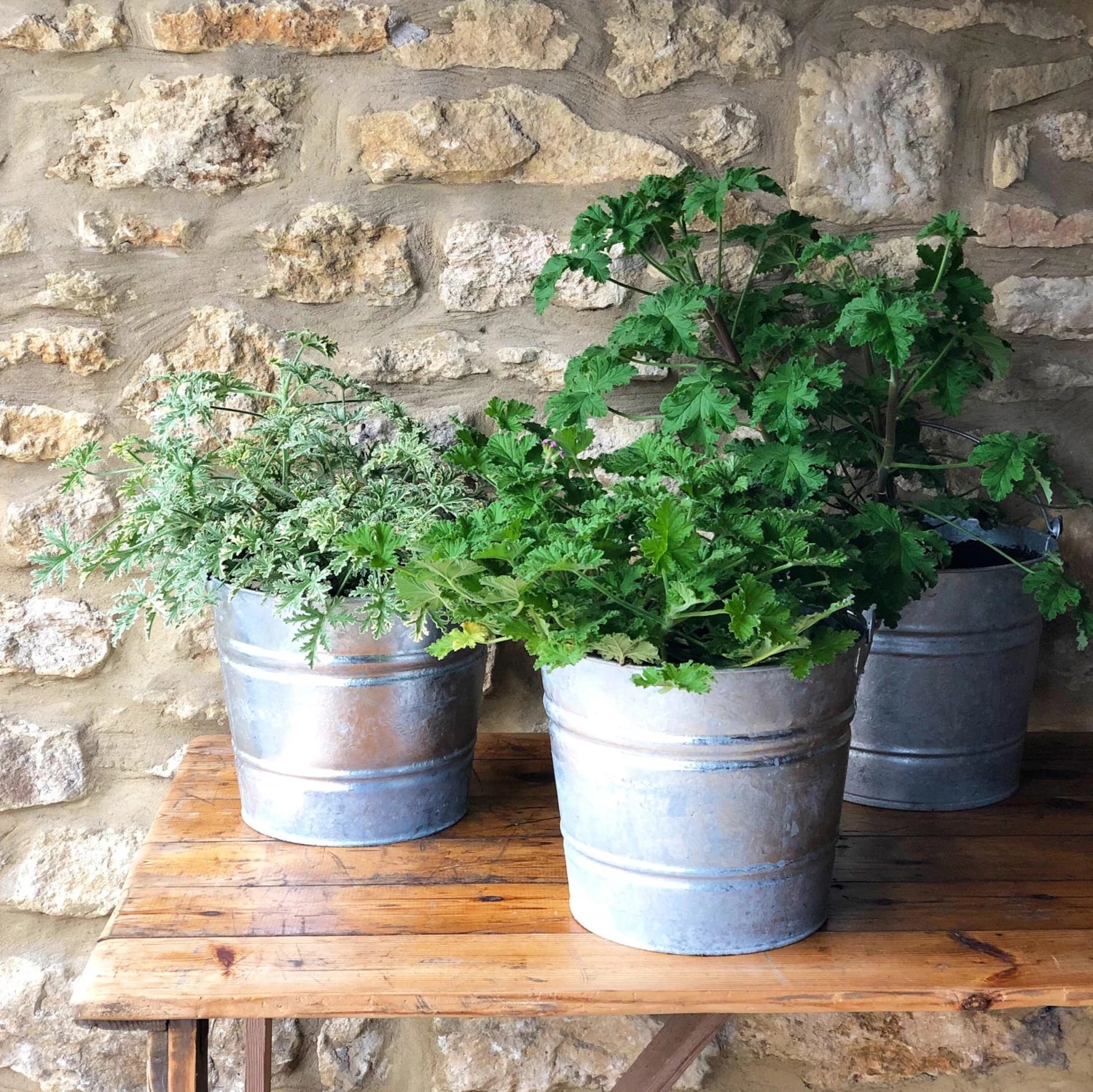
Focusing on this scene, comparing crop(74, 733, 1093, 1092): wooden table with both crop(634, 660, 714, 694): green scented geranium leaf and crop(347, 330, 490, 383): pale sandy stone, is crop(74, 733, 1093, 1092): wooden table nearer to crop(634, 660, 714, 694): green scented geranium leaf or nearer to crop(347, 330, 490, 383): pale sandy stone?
crop(634, 660, 714, 694): green scented geranium leaf

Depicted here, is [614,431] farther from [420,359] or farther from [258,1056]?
[258,1056]

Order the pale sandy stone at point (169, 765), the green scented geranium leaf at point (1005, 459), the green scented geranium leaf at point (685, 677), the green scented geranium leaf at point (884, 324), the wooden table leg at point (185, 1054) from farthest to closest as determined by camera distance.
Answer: the pale sandy stone at point (169, 765) → the green scented geranium leaf at point (1005, 459) → the green scented geranium leaf at point (884, 324) → the wooden table leg at point (185, 1054) → the green scented geranium leaf at point (685, 677)

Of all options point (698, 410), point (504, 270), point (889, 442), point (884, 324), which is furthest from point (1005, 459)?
point (504, 270)

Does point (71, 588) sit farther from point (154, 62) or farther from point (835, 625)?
point (835, 625)

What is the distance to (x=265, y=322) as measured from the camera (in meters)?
1.54

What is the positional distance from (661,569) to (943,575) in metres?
0.54

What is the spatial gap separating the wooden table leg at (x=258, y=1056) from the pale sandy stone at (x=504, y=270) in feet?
3.23

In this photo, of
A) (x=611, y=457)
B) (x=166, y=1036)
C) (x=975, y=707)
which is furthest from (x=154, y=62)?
(x=975, y=707)

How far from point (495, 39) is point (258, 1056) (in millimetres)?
1372

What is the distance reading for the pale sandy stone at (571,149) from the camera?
151cm

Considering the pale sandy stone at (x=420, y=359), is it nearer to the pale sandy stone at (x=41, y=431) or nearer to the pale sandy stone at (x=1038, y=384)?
the pale sandy stone at (x=41, y=431)

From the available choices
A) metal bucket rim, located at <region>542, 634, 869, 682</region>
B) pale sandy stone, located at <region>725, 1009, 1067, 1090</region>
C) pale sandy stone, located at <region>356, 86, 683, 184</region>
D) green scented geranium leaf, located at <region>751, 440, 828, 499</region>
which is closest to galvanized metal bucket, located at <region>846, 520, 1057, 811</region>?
green scented geranium leaf, located at <region>751, 440, 828, 499</region>

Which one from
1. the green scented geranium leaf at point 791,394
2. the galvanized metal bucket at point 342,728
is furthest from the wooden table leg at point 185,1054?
the green scented geranium leaf at point 791,394

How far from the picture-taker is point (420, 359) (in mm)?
1555
